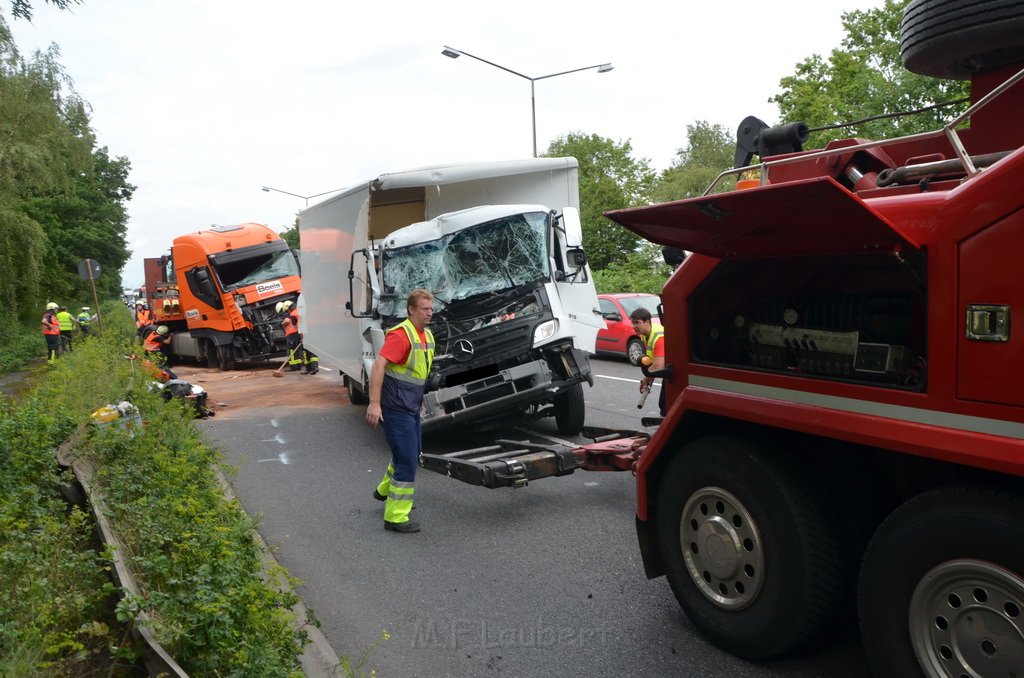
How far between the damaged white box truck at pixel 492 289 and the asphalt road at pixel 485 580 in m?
1.04

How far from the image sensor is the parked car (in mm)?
16188

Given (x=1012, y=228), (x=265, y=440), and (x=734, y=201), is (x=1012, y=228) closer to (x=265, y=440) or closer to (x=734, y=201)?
(x=734, y=201)

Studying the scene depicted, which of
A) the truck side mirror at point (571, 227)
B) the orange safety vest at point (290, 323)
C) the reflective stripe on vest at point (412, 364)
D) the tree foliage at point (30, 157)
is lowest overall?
the orange safety vest at point (290, 323)

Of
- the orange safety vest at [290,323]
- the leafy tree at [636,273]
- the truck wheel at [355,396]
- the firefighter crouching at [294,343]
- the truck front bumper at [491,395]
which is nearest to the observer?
the truck front bumper at [491,395]

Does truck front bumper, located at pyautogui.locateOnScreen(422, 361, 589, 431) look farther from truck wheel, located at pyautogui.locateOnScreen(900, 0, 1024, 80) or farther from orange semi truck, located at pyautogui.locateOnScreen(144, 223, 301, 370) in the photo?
orange semi truck, located at pyautogui.locateOnScreen(144, 223, 301, 370)

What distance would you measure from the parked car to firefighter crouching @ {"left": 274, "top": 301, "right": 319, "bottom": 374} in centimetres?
583

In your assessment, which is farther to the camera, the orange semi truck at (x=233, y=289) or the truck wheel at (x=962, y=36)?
the orange semi truck at (x=233, y=289)

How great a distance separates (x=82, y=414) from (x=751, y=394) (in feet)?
23.1

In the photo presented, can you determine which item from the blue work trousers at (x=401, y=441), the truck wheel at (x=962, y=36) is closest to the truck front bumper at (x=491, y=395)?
the blue work trousers at (x=401, y=441)

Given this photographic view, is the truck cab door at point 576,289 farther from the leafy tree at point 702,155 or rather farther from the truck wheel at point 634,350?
the leafy tree at point 702,155

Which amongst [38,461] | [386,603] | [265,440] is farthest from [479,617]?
[265,440]

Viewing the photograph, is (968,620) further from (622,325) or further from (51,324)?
(51,324)

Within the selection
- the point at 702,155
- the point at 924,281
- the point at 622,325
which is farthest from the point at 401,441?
the point at 702,155

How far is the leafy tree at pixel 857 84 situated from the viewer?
1931 centimetres
